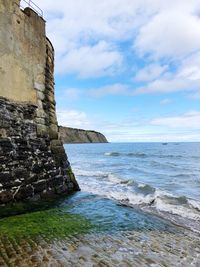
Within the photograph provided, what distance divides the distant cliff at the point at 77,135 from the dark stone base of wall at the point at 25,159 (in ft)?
370

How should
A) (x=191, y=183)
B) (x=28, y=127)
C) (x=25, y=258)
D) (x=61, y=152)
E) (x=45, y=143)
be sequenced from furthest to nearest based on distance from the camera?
(x=191, y=183) < (x=61, y=152) < (x=45, y=143) < (x=28, y=127) < (x=25, y=258)

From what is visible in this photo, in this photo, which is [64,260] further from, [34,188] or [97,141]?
[97,141]

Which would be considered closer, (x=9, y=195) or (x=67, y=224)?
(x=67, y=224)

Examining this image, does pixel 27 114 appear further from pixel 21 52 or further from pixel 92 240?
pixel 92 240

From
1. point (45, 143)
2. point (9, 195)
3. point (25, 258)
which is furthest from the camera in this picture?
point (45, 143)

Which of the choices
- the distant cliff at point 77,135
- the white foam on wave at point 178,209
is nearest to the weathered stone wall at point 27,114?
the white foam on wave at point 178,209

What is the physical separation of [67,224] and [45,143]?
420cm

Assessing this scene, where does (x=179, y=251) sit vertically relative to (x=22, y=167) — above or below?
below

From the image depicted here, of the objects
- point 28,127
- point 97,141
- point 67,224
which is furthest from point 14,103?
point 97,141

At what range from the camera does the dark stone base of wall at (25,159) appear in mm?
8648

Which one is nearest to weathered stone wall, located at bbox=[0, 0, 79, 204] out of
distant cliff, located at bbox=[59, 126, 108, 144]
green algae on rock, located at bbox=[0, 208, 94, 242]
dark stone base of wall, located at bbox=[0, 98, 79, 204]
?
dark stone base of wall, located at bbox=[0, 98, 79, 204]

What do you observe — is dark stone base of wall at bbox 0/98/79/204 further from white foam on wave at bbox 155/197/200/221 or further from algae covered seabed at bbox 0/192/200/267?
white foam on wave at bbox 155/197/200/221

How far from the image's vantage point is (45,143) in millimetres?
10727

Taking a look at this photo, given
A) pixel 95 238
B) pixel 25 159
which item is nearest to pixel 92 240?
pixel 95 238
